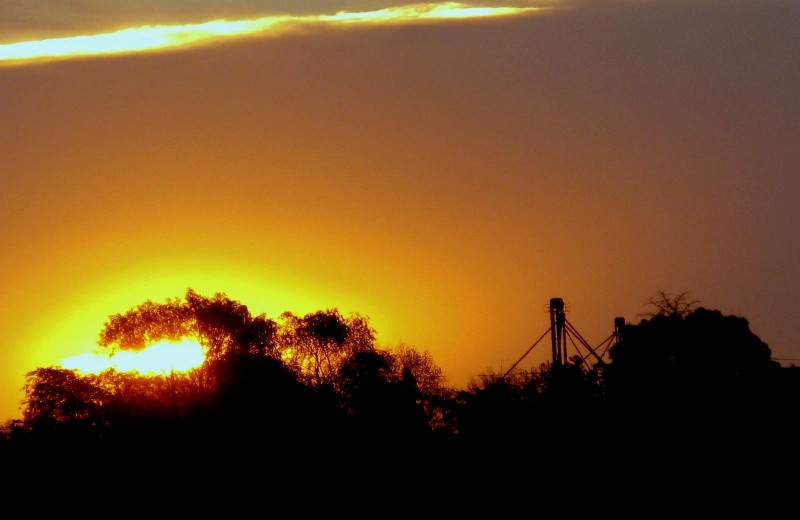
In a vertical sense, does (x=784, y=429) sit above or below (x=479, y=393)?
below

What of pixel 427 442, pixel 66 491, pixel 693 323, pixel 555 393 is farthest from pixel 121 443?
pixel 693 323

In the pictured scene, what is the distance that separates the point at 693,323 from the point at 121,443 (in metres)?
33.9

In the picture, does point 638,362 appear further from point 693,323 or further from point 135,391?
point 135,391

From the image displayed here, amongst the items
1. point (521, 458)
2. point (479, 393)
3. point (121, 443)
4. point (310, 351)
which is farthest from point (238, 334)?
point (521, 458)

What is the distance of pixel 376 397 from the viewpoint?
82250 millimetres

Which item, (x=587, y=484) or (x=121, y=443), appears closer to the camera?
(x=587, y=484)

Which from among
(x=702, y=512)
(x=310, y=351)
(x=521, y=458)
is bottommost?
(x=702, y=512)

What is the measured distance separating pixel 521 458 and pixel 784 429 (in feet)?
35.6

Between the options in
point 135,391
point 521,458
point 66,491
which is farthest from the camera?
point 135,391

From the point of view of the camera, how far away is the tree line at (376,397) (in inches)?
2432

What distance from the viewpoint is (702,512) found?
56719 mm

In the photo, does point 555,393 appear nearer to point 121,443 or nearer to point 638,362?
point 638,362

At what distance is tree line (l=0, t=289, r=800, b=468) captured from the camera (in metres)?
61.8

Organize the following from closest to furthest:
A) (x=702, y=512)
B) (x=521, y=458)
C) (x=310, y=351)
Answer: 1. (x=702, y=512)
2. (x=521, y=458)
3. (x=310, y=351)
